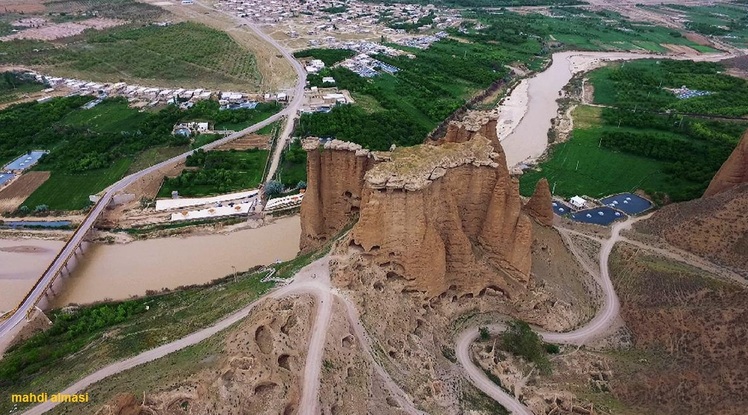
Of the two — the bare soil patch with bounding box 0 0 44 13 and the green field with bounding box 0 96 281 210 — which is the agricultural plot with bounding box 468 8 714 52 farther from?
the bare soil patch with bounding box 0 0 44 13

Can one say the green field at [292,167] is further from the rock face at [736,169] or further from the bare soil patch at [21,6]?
the bare soil patch at [21,6]

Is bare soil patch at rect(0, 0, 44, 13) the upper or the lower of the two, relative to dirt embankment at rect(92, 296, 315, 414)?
upper

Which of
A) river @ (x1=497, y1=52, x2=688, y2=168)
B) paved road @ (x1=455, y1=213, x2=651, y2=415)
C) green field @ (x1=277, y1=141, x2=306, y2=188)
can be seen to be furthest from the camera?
river @ (x1=497, y1=52, x2=688, y2=168)

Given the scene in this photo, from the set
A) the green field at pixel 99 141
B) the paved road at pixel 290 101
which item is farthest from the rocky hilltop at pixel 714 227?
the green field at pixel 99 141

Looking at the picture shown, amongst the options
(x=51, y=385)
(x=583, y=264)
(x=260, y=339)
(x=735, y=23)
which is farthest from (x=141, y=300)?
(x=735, y=23)

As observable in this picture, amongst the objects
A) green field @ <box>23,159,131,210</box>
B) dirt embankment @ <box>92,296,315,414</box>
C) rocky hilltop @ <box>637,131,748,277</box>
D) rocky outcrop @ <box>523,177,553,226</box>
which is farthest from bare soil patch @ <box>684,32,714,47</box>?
dirt embankment @ <box>92,296,315,414</box>

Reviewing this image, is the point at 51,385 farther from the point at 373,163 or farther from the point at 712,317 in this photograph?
the point at 712,317

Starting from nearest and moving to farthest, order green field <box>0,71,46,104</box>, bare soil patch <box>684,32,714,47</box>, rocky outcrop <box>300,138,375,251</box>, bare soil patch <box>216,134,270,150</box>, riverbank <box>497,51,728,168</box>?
rocky outcrop <box>300,138,375,251</box> < bare soil patch <box>216,134,270,150</box> < riverbank <box>497,51,728,168</box> < green field <box>0,71,46,104</box> < bare soil patch <box>684,32,714,47</box>
